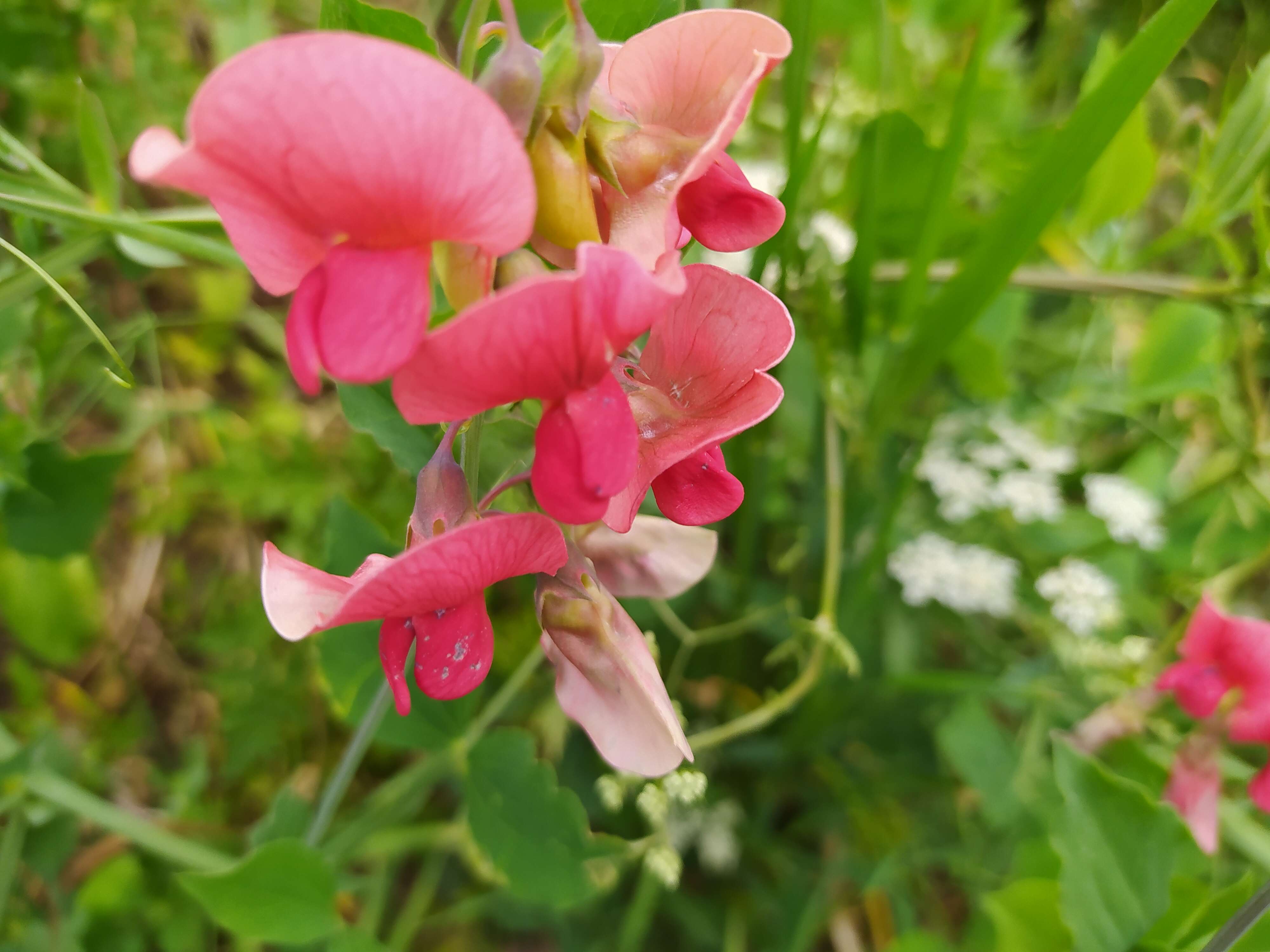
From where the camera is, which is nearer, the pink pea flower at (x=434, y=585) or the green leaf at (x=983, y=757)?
the pink pea flower at (x=434, y=585)

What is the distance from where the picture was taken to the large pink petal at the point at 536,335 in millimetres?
293

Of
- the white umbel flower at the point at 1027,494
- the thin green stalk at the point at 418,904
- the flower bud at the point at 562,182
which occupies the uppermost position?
the flower bud at the point at 562,182

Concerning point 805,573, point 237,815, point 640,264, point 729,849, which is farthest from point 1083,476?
point 237,815

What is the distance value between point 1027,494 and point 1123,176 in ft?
1.17

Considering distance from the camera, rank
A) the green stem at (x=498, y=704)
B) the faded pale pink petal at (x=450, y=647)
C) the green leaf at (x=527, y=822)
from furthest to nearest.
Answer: the green stem at (x=498, y=704) → the green leaf at (x=527, y=822) → the faded pale pink petal at (x=450, y=647)

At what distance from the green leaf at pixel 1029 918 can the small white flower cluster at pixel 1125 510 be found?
44 centimetres

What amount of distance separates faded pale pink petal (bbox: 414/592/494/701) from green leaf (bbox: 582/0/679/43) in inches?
13.4

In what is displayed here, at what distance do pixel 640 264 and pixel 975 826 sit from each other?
936mm

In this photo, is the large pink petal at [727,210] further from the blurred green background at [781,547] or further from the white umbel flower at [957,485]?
the white umbel flower at [957,485]

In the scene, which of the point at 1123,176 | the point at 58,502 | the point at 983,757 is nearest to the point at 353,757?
the point at 58,502

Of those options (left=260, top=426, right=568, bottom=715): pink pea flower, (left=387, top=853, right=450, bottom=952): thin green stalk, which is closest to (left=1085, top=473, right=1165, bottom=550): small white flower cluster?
(left=260, top=426, right=568, bottom=715): pink pea flower

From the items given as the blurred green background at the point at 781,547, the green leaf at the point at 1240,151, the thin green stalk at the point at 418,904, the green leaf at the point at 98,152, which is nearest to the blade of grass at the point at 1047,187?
the blurred green background at the point at 781,547

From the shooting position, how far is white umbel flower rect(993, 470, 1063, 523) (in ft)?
3.06

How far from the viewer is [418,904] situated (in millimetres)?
989
